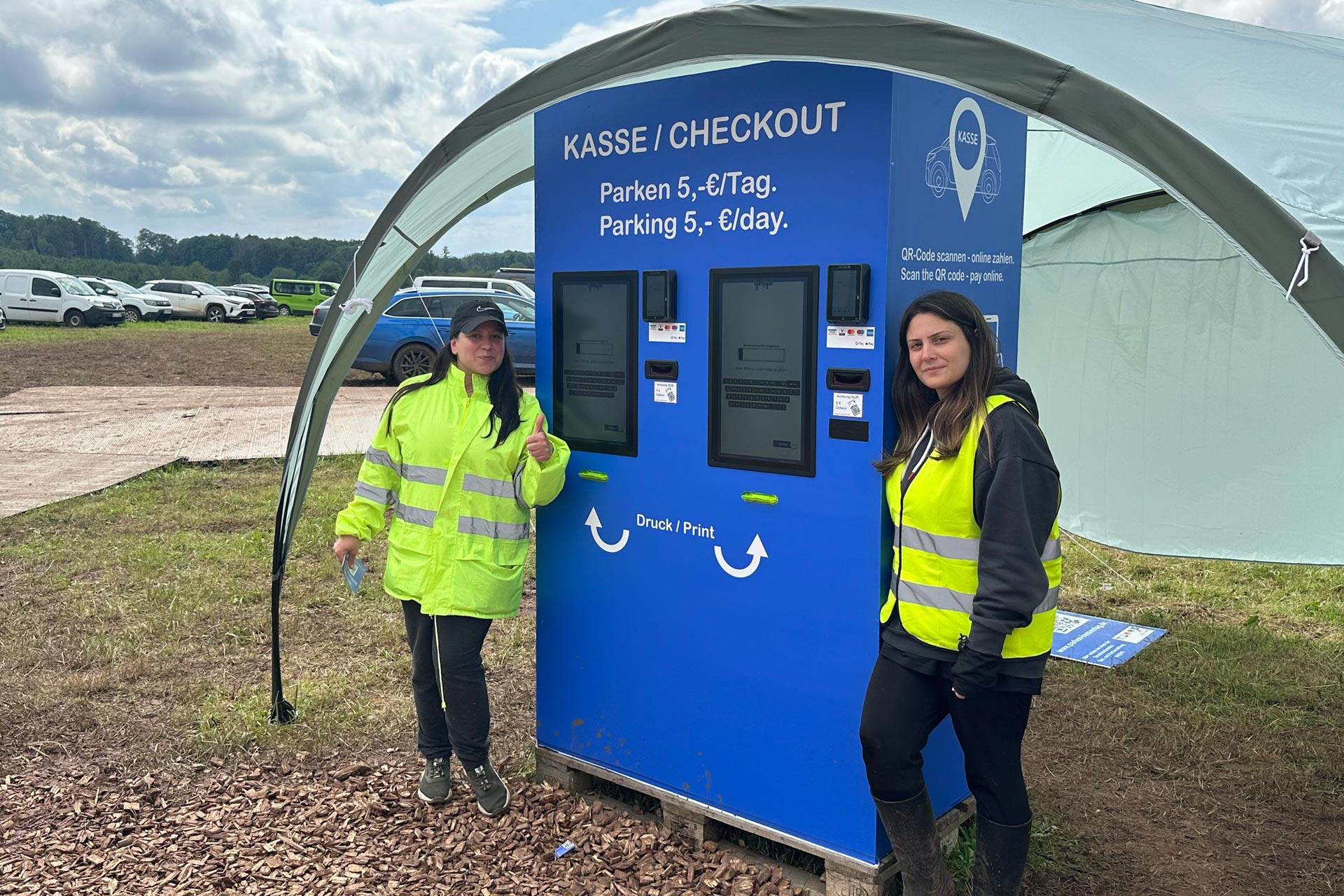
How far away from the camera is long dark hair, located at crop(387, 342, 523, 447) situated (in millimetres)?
3844

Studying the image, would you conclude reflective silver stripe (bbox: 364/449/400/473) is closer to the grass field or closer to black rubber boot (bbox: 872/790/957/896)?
the grass field

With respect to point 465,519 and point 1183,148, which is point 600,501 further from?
point 1183,148

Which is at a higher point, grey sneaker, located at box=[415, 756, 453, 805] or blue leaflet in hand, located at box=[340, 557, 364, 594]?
blue leaflet in hand, located at box=[340, 557, 364, 594]

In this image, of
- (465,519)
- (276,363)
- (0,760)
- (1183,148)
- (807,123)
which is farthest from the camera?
(276,363)

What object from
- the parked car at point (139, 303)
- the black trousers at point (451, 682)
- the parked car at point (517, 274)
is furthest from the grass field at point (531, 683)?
the parked car at point (139, 303)

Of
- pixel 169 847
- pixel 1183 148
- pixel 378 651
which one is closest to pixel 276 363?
pixel 378 651

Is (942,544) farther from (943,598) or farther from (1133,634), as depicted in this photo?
(1133,634)

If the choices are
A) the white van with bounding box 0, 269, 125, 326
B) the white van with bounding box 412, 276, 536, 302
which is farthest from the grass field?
the white van with bounding box 0, 269, 125, 326

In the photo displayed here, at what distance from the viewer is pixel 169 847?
3916mm

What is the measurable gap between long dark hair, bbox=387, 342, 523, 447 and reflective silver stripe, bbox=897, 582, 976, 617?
1.55 metres

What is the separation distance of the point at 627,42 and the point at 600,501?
1.57 metres

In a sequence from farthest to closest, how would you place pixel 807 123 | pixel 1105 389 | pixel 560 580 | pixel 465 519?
1. pixel 1105 389
2. pixel 560 580
3. pixel 465 519
4. pixel 807 123

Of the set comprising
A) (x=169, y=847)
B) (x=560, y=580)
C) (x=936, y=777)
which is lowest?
(x=169, y=847)

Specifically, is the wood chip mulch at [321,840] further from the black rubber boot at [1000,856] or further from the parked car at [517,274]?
the parked car at [517,274]
